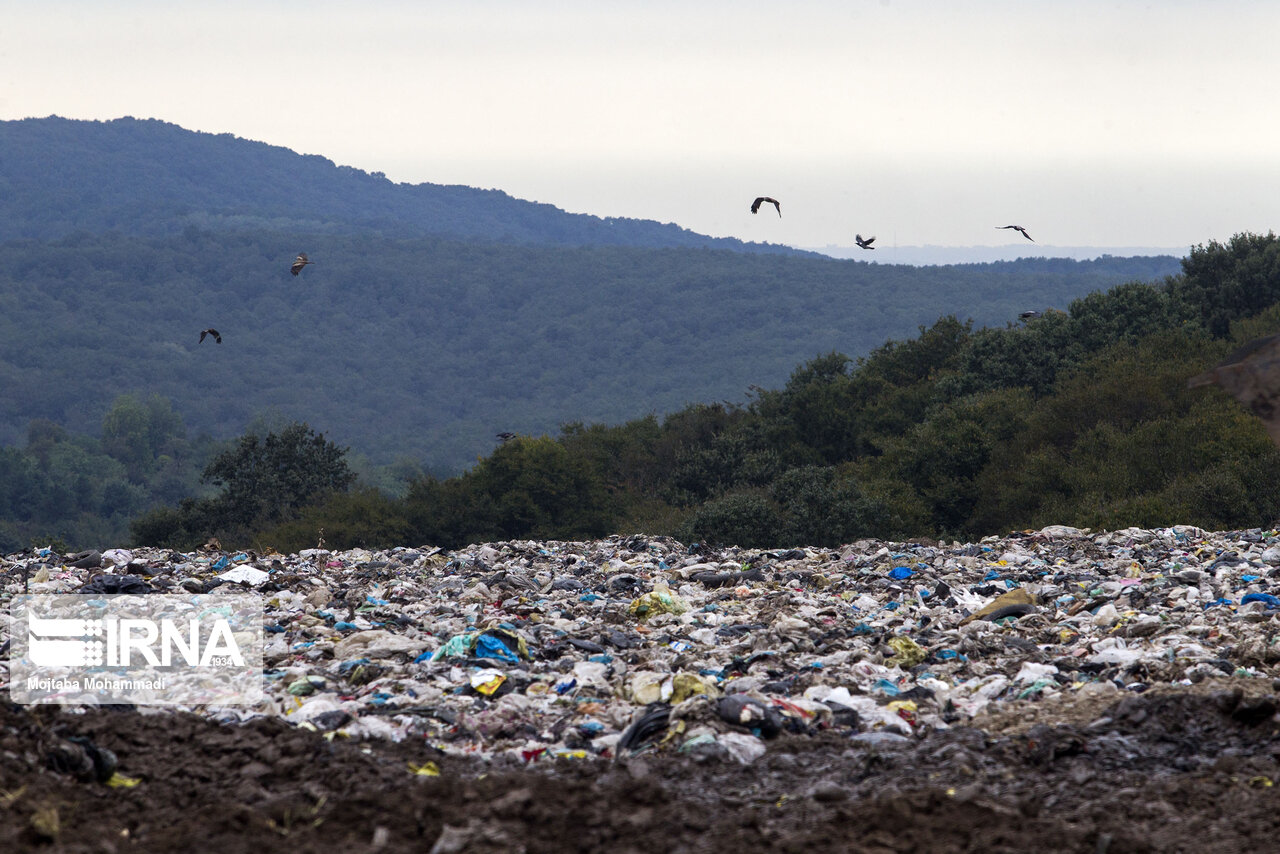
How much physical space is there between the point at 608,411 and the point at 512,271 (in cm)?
5325

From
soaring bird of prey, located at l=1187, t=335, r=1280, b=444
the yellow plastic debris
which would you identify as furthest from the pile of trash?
soaring bird of prey, located at l=1187, t=335, r=1280, b=444

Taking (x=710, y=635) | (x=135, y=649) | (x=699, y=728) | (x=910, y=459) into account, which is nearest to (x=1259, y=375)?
(x=910, y=459)

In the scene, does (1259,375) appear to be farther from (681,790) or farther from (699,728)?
(681,790)

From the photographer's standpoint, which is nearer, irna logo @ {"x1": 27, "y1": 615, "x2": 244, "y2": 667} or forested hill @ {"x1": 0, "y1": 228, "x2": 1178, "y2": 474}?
irna logo @ {"x1": 27, "y1": 615, "x2": 244, "y2": 667}

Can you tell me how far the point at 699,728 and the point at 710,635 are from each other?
247 cm

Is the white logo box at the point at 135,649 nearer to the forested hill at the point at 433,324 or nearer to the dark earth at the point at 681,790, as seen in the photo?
the dark earth at the point at 681,790

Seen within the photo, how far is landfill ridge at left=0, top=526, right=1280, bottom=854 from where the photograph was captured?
3688mm

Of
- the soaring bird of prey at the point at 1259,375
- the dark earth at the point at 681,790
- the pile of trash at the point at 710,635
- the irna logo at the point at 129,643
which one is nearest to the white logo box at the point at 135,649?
the irna logo at the point at 129,643

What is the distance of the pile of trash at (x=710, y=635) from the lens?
17.1ft

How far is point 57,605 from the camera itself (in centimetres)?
786

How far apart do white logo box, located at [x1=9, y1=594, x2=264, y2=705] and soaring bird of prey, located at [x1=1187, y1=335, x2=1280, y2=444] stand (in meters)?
11.1

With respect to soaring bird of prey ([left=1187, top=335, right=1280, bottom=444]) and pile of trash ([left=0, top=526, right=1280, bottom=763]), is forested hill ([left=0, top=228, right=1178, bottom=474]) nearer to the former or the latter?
soaring bird of prey ([left=1187, top=335, right=1280, bottom=444])

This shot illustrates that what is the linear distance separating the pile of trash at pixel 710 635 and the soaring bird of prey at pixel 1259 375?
3.20 meters

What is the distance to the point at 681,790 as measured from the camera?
13.8 ft
